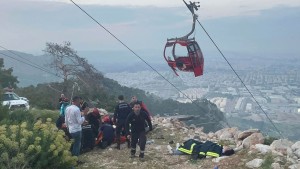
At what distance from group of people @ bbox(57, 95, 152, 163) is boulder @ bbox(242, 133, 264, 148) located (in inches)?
110

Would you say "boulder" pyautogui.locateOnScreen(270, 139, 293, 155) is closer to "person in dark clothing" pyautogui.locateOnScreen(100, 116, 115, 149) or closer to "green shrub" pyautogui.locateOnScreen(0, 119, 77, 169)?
"person in dark clothing" pyautogui.locateOnScreen(100, 116, 115, 149)

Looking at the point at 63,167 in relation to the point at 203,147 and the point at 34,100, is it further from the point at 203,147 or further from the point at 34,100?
the point at 34,100

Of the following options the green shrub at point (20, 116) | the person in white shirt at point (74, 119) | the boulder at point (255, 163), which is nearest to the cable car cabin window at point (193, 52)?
the person in white shirt at point (74, 119)

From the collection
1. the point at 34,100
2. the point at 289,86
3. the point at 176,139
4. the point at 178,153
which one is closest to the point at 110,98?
the point at 34,100

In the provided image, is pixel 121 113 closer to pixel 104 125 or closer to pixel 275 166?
pixel 104 125

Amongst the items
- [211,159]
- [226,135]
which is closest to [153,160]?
[211,159]

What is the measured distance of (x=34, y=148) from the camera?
891 centimetres

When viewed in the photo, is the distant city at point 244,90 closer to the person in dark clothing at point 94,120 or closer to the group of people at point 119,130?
the group of people at point 119,130

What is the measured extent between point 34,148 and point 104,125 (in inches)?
190

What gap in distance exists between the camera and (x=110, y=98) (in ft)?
108

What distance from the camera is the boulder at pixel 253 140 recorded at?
1218cm

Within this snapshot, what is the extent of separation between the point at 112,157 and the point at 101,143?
111 cm

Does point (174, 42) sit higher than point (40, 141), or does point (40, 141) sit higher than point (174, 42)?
point (174, 42)

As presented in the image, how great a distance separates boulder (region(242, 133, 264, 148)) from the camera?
480 inches
